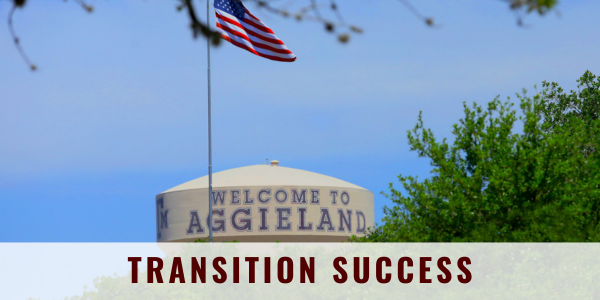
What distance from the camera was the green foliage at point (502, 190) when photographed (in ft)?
69.6

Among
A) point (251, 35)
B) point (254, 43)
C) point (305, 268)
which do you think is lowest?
point (305, 268)

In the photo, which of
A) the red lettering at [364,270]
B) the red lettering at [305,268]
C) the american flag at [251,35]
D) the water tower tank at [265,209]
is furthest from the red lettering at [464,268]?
the water tower tank at [265,209]

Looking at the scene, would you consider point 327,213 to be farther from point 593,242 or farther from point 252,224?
point 593,242

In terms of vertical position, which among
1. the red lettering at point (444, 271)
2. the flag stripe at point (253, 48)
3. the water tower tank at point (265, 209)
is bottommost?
the red lettering at point (444, 271)

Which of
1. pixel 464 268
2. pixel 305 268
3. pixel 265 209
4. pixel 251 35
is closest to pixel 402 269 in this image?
pixel 464 268

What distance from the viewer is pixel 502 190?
71.0 ft

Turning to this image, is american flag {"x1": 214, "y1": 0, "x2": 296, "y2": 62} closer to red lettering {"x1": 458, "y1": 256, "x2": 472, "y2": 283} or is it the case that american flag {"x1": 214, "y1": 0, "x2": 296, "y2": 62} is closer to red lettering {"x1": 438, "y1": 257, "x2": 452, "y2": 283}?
red lettering {"x1": 438, "y1": 257, "x2": 452, "y2": 283}

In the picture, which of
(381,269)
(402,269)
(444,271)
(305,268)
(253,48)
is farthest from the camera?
(253,48)

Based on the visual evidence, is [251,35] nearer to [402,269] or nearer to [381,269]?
[381,269]

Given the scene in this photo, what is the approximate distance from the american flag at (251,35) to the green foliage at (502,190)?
22.5ft

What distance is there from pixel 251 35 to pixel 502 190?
12.0 m

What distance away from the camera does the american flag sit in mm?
29016

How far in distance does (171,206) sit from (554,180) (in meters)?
36.8

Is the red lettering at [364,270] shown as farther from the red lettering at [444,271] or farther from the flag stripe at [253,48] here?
the flag stripe at [253,48]
